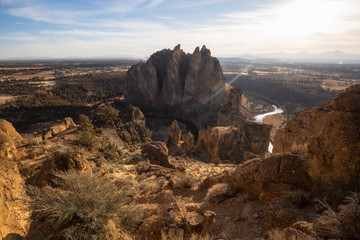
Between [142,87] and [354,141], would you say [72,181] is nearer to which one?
[354,141]

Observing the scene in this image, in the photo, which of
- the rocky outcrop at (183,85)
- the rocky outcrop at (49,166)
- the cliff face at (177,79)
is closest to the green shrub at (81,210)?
the rocky outcrop at (49,166)

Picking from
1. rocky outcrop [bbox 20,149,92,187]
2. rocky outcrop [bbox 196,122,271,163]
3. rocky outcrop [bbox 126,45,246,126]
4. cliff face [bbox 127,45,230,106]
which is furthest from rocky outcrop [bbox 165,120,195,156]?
cliff face [bbox 127,45,230,106]

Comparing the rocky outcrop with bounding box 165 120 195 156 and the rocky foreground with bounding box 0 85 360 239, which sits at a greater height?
the rocky foreground with bounding box 0 85 360 239

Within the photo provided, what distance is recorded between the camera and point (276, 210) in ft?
15.7

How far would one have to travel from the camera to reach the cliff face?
55.7 meters

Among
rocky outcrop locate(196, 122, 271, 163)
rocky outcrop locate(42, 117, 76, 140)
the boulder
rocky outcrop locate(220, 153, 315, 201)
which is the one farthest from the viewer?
rocky outcrop locate(196, 122, 271, 163)

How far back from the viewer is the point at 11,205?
509 centimetres

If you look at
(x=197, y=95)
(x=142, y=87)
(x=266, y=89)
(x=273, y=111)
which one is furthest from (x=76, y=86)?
(x=266, y=89)

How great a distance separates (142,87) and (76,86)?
108 feet

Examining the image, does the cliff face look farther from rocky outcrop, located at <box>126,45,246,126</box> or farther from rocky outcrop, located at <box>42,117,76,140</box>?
rocky outcrop, located at <box>42,117,76,140</box>

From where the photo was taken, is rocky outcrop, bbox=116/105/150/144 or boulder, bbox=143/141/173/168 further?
rocky outcrop, bbox=116/105/150/144

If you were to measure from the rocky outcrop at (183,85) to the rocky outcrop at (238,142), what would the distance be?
24.4m

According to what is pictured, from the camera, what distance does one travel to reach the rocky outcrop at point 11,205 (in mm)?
4461

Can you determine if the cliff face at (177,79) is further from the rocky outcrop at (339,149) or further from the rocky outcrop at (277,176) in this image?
the rocky outcrop at (339,149)
